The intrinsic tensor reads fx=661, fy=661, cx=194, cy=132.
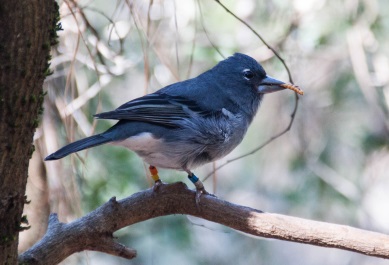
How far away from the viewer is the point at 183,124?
3.97 metres

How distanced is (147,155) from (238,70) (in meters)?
1.15

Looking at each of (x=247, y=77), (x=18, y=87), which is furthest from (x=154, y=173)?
(x=18, y=87)

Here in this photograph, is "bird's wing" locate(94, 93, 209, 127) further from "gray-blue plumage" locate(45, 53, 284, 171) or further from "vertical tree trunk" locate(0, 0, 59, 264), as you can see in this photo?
"vertical tree trunk" locate(0, 0, 59, 264)

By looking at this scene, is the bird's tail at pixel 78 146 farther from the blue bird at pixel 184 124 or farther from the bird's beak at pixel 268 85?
the bird's beak at pixel 268 85

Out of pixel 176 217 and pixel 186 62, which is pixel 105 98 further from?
pixel 176 217

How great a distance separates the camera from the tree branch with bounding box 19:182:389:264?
284cm

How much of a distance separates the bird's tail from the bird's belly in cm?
22

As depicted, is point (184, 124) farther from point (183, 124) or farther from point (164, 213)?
point (164, 213)

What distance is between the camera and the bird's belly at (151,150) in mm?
3701

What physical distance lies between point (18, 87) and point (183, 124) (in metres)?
1.83

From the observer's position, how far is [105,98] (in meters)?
5.73

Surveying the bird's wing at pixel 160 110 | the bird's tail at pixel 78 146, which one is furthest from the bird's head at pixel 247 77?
the bird's tail at pixel 78 146

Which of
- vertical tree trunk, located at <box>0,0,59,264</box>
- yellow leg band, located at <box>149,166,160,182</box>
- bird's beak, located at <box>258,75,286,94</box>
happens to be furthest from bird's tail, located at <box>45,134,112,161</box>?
bird's beak, located at <box>258,75,286,94</box>

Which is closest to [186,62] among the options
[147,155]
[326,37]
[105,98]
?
[105,98]
